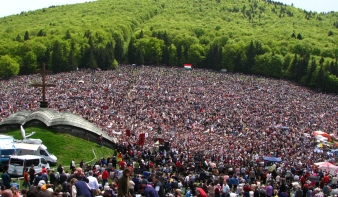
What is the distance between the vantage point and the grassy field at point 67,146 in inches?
1110

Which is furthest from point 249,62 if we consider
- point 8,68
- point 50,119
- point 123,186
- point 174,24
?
point 123,186

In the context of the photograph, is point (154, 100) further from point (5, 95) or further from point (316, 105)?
point (316, 105)

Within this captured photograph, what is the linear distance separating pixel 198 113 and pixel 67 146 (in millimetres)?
25587

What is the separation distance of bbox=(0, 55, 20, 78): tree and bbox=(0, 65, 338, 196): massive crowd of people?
12.0 metres

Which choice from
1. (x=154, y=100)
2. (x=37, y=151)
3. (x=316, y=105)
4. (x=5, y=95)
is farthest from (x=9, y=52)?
(x=37, y=151)

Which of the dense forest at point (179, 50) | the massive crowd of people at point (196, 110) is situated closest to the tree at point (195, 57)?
the dense forest at point (179, 50)

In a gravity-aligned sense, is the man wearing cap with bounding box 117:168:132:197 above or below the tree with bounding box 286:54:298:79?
above

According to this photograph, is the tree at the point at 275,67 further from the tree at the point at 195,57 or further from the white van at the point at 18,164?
the white van at the point at 18,164

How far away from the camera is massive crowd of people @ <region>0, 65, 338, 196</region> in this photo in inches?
1371

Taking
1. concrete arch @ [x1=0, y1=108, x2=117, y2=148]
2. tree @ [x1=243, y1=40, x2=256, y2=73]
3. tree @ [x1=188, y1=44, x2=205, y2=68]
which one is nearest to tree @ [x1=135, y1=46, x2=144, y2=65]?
tree @ [x1=188, y1=44, x2=205, y2=68]

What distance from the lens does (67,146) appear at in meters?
29.1

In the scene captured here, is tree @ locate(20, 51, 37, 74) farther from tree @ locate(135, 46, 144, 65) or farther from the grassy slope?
the grassy slope

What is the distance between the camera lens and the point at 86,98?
185ft

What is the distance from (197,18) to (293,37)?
178 ft
